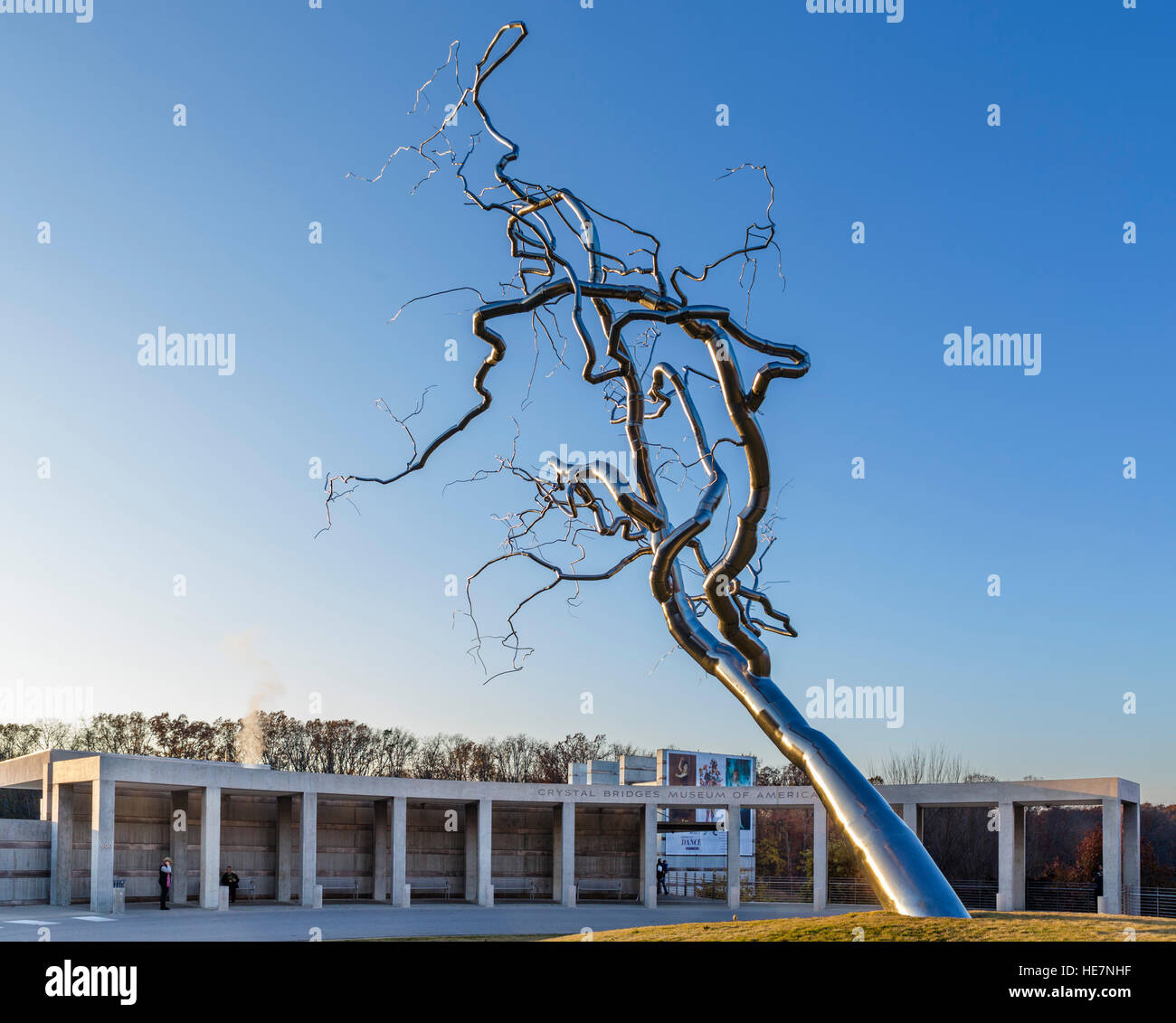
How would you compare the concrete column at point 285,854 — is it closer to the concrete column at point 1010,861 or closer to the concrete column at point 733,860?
the concrete column at point 733,860

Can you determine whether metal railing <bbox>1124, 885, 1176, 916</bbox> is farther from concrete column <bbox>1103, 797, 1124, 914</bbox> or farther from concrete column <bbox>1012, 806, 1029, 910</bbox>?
concrete column <bbox>1012, 806, 1029, 910</bbox>

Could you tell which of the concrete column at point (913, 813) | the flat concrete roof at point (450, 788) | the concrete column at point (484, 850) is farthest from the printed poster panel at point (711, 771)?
the concrete column at point (484, 850)

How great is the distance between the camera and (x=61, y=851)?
1277 inches

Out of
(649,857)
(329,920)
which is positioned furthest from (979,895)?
(329,920)

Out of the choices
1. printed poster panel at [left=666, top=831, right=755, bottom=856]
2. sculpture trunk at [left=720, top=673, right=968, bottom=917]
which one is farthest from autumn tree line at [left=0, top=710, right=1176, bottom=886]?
sculpture trunk at [left=720, top=673, right=968, bottom=917]

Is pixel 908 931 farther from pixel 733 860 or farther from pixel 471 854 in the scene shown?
pixel 471 854

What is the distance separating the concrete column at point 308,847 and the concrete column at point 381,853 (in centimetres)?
490

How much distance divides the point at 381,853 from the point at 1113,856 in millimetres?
24933

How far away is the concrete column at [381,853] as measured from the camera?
131 feet

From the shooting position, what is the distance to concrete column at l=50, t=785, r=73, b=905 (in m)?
32.4
